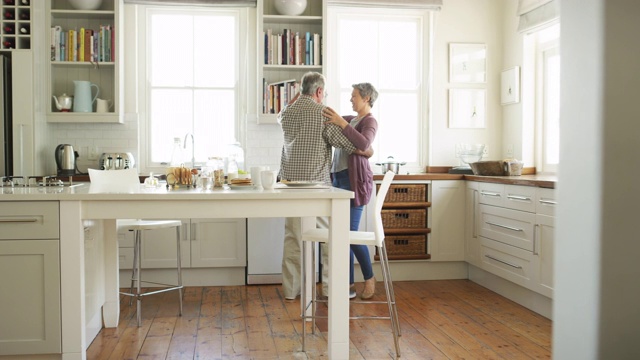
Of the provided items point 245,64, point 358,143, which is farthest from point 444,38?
point 358,143

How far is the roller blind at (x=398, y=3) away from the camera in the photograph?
5.53 m

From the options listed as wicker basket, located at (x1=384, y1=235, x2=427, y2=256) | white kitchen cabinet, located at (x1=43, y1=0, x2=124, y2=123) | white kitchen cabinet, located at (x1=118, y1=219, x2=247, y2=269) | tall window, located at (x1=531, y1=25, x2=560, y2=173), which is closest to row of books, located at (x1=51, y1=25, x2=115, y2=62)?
white kitchen cabinet, located at (x1=43, y1=0, x2=124, y2=123)

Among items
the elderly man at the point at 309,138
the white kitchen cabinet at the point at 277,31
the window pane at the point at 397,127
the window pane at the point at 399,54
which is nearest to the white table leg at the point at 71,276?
the elderly man at the point at 309,138

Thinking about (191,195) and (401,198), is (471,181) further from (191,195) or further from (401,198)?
(191,195)

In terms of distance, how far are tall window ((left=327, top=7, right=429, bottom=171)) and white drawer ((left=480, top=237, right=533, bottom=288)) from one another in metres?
1.21

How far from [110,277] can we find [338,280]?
158 cm

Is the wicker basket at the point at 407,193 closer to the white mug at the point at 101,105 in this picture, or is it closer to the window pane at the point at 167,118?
the window pane at the point at 167,118

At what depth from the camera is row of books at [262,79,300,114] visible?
5.39 m

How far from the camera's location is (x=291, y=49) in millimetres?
5430

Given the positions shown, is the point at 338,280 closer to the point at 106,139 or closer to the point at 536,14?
the point at 106,139

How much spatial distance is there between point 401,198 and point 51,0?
11.4 feet

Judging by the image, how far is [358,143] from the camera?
411 centimetres

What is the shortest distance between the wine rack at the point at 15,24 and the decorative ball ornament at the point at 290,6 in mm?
2044

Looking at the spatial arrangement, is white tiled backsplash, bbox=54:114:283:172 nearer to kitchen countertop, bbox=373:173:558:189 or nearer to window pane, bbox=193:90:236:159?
window pane, bbox=193:90:236:159
